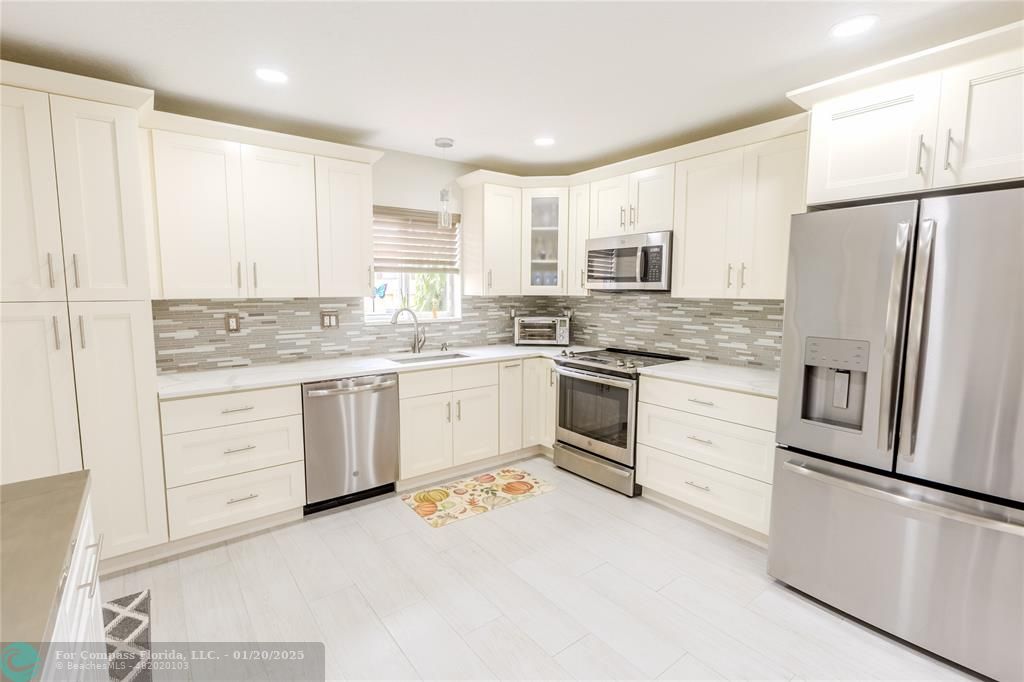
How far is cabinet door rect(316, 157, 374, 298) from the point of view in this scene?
3.15m

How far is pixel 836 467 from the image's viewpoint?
212cm

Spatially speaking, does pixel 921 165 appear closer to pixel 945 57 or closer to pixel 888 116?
pixel 888 116

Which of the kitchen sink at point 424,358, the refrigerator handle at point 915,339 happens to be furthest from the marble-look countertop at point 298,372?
the refrigerator handle at point 915,339

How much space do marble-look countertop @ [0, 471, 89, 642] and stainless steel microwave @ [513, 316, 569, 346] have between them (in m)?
3.25

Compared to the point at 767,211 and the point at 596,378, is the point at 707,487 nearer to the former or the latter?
the point at 596,378

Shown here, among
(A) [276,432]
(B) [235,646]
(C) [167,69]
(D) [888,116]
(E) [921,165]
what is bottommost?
(B) [235,646]

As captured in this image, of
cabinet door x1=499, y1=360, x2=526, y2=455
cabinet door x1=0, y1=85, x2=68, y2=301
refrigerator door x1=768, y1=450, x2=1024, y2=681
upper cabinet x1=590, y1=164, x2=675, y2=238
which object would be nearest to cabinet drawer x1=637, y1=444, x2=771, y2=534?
refrigerator door x1=768, y1=450, x2=1024, y2=681

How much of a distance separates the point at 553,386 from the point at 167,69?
9.99ft

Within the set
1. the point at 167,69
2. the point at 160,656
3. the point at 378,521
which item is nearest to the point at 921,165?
the point at 378,521

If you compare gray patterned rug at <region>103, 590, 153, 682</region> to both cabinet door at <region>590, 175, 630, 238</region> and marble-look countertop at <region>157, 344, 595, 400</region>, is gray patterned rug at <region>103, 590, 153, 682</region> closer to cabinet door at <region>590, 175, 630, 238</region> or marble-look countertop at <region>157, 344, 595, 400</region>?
marble-look countertop at <region>157, 344, 595, 400</region>

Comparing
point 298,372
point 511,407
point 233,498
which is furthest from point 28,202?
point 511,407

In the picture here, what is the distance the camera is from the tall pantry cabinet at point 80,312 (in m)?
2.06

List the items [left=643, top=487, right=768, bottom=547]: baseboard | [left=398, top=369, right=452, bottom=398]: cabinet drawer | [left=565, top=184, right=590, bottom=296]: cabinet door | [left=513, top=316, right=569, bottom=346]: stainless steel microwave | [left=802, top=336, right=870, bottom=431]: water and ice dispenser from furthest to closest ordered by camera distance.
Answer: [left=513, top=316, right=569, bottom=346]: stainless steel microwave < [left=565, top=184, right=590, bottom=296]: cabinet door < [left=398, top=369, right=452, bottom=398]: cabinet drawer < [left=643, top=487, right=768, bottom=547]: baseboard < [left=802, top=336, right=870, bottom=431]: water and ice dispenser

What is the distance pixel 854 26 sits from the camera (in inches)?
76.1
